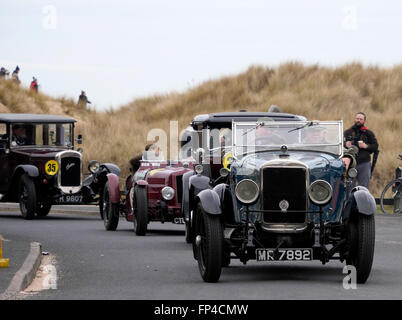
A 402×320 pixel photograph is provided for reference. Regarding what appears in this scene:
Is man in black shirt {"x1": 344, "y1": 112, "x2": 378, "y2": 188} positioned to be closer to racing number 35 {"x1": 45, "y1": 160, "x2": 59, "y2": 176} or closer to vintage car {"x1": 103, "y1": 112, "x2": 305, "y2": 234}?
vintage car {"x1": 103, "y1": 112, "x2": 305, "y2": 234}

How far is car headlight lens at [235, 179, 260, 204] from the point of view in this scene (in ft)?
42.0

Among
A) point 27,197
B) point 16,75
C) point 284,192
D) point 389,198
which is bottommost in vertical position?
point 389,198

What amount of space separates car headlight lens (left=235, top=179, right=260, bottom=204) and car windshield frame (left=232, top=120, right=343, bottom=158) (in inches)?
37.5

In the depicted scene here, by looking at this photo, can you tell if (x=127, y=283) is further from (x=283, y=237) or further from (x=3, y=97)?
(x=3, y=97)

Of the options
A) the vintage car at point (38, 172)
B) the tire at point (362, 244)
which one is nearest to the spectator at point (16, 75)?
the vintage car at point (38, 172)

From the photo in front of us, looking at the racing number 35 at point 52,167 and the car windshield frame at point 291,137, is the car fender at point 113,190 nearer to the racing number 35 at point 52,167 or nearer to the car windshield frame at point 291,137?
the racing number 35 at point 52,167

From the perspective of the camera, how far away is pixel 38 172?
2545cm

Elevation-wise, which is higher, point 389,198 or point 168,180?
point 168,180

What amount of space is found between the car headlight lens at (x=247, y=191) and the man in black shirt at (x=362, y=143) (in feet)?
37.2

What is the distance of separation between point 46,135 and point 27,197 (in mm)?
2357

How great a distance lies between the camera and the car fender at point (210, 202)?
41.9 ft

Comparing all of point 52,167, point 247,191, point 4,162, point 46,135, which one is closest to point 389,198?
point 52,167

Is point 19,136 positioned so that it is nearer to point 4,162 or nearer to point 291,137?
point 4,162
